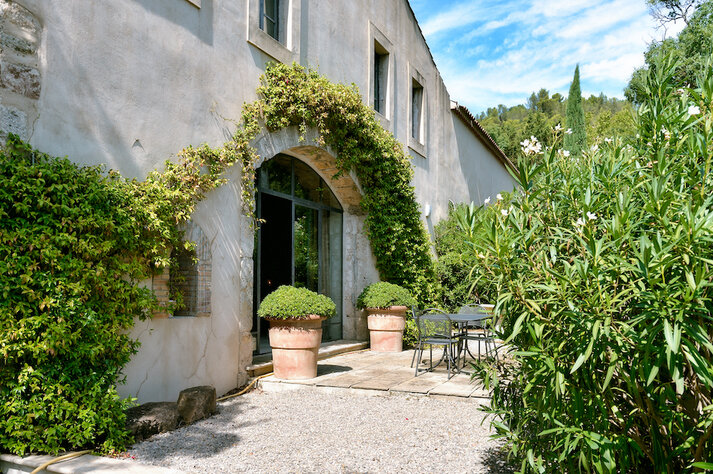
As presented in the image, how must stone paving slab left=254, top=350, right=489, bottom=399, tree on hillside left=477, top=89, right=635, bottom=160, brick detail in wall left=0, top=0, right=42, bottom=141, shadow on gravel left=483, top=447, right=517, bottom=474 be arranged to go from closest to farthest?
shadow on gravel left=483, top=447, right=517, bottom=474 → brick detail in wall left=0, top=0, right=42, bottom=141 → stone paving slab left=254, top=350, right=489, bottom=399 → tree on hillside left=477, top=89, right=635, bottom=160

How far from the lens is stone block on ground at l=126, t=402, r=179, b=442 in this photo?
4.10 meters

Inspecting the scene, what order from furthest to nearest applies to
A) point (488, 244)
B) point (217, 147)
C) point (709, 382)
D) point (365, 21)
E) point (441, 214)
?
point (441, 214)
point (365, 21)
point (217, 147)
point (488, 244)
point (709, 382)

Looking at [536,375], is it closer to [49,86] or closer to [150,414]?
[150,414]

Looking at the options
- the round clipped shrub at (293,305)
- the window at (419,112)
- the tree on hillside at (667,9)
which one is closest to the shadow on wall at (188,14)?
the round clipped shrub at (293,305)

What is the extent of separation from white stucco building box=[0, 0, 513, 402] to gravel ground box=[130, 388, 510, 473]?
0.83 m

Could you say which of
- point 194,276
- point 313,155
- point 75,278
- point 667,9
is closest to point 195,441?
point 75,278

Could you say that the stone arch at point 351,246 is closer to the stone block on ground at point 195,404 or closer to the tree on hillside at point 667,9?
the stone block on ground at point 195,404

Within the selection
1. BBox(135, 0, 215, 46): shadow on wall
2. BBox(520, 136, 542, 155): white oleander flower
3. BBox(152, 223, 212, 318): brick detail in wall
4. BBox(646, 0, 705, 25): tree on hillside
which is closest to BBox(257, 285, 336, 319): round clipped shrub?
BBox(152, 223, 212, 318): brick detail in wall

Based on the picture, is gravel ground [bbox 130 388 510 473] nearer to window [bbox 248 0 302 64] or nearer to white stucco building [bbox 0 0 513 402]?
white stucco building [bbox 0 0 513 402]

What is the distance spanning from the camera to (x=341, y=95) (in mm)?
7633

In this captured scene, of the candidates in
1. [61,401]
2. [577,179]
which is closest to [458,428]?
[577,179]

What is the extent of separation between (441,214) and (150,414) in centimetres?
947

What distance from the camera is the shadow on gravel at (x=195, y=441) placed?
385 cm

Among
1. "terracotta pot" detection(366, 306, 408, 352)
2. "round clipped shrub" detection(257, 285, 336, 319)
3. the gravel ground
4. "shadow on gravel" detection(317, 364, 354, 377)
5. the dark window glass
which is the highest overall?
the dark window glass
